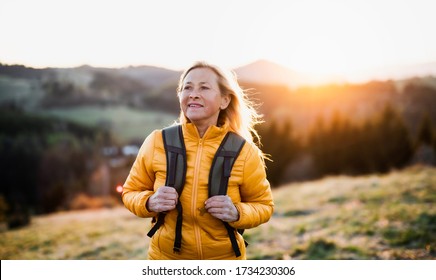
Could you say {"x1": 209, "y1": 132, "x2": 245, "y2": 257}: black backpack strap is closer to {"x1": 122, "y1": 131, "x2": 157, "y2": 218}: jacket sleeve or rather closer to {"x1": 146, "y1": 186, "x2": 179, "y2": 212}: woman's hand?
{"x1": 146, "y1": 186, "x2": 179, "y2": 212}: woman's hand

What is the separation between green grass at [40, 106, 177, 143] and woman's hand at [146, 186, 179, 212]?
214ft

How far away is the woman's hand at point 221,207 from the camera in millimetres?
2350

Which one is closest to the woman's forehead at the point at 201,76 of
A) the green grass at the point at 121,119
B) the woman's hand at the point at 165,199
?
the woman's hand at the point at 165,199

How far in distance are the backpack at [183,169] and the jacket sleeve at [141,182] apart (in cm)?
11

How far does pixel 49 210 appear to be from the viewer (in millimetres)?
43500

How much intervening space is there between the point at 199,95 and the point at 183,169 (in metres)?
0.50

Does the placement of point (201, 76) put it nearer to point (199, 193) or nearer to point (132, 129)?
point (199, 193)
